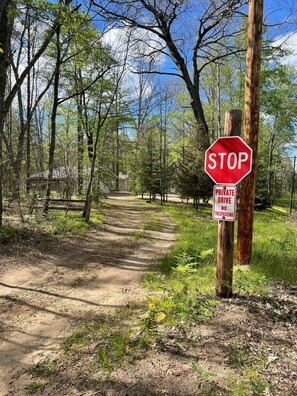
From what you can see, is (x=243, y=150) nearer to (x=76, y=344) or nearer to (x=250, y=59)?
(x=250, y=59)

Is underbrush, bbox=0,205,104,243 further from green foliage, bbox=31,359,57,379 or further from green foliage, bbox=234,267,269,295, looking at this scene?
green foliage, bbox=234,267,269,295

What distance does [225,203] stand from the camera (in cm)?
300

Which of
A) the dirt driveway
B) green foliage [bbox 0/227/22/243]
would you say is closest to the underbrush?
green foliage [bbox 0/227/22/243]

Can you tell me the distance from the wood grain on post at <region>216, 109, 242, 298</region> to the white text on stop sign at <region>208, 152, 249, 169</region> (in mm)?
342

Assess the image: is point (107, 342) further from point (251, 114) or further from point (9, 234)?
point (9, 234)

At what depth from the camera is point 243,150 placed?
2.86m

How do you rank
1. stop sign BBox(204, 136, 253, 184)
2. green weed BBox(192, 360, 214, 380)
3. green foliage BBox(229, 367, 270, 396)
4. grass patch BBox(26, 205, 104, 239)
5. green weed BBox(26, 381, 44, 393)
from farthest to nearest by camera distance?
grass patch BBox(26, 205, 104, 239) < stop sign BBox(204, 136, 253, 184) < green weed BBox(26, 381, 44, 393) < green weed BBox(192, 360, 214, 380) < green foliage BBox(229, 367, 270, 396)

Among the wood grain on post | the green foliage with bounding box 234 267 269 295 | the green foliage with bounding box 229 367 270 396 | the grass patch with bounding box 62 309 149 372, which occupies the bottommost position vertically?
the grass patch with bounding box 62 309 149 372

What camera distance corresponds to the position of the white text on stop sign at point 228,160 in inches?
113

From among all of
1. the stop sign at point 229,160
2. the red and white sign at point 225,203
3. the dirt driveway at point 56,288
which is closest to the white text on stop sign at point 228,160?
the stop sign at point 229,160

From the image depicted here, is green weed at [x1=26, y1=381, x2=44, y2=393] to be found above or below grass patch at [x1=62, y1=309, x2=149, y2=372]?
below

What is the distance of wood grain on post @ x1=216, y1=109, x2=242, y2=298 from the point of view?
10.2 feet

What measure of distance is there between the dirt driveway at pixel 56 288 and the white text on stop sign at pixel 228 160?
2306mm

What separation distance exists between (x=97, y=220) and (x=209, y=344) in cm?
869
